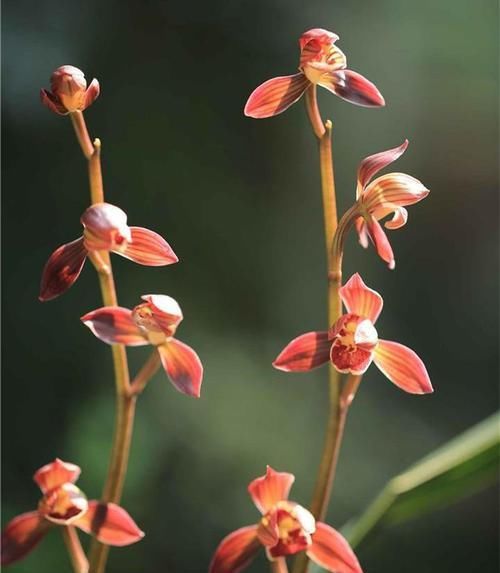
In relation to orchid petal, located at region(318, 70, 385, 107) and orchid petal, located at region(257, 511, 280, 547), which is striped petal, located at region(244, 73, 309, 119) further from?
orchid petal, located at region(257, 511, 280, 547)

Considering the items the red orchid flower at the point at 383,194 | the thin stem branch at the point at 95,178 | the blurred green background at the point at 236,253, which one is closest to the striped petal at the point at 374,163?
the red orchid flower at the point at 383,194

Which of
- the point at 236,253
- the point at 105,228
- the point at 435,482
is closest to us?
the point at 105,228

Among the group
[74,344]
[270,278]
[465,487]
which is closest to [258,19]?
[270,278]

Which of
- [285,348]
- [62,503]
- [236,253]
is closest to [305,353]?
[285,348]

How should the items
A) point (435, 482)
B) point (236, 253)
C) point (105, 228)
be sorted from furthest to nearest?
point (236, 253), point (435, 482), point (105, 228)

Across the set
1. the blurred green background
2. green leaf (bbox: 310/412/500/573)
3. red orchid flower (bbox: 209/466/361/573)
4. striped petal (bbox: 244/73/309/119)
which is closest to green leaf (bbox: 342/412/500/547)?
green leaf (bbox: 310/412/500/573)

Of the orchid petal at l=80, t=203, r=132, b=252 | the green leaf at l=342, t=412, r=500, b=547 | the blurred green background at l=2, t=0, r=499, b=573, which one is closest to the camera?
the orchid petal at l=80, t=203, r=132, b=252

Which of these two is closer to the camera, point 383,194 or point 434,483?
point 383,194

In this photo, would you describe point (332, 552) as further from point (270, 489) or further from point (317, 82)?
point (317, 82)
